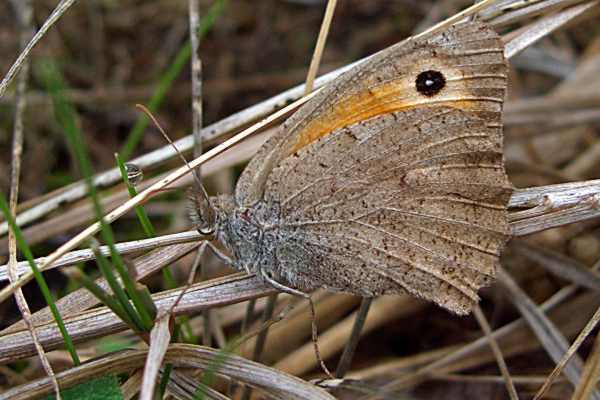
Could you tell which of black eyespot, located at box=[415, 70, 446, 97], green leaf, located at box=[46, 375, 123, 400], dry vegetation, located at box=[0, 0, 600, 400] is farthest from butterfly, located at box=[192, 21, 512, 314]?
green leaf, located at box=[46, 375, 123, 400]

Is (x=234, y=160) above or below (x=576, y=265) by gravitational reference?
above

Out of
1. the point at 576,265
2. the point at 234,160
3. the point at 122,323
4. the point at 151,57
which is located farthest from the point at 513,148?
the point at 122,323

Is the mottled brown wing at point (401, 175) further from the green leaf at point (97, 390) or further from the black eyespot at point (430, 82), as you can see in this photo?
the green leaf at point (97, 390)

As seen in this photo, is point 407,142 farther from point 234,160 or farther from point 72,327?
point 72,327

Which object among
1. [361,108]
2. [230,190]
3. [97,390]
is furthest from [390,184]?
[230,190]

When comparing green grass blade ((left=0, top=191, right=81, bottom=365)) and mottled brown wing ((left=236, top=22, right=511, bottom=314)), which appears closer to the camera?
green grass blade ((left=0, top=191, right=81, bottom=365))

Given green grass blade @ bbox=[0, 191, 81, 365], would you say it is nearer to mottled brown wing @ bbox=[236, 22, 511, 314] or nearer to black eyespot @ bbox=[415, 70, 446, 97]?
mottled brown wing @ bbox=[236, 22, 511, 314]

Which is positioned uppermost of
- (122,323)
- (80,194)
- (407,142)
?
(80,194)

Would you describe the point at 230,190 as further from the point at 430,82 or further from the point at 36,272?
the point at 36,272
